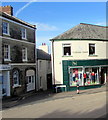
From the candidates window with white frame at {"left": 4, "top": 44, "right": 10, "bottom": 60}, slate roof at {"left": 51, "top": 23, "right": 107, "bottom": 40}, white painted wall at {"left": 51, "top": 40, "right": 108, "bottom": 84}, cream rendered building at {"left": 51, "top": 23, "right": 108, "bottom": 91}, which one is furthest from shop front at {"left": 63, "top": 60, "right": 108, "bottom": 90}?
window with white frame at {"left": 4, "top": 44, "right": 10, "bottom": 60}

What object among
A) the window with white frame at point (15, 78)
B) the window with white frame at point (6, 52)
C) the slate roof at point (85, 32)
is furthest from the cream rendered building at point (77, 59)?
the window with white frame at point (6, 52)

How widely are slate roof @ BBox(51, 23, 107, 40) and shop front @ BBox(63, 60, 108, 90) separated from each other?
3.07m

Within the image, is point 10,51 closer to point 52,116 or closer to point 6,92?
point 6,92

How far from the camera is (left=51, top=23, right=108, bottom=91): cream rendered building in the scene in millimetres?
21513

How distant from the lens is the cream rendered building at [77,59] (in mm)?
21513

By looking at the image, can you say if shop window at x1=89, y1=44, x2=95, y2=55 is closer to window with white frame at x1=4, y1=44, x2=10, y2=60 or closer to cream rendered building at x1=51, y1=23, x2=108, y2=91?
cream rendered building at x1=51, y1=23, x2=108, y2=91

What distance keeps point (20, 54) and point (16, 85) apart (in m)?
3.87

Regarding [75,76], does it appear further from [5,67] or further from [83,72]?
[5,67]

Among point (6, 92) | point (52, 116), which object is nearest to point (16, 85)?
point (6, 92)

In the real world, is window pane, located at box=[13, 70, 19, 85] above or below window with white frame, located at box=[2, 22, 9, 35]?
below

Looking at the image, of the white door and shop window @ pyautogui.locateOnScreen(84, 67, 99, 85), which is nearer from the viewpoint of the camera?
shop window @ pyautogui.locateOnScreen(84, 67, 99, 85)

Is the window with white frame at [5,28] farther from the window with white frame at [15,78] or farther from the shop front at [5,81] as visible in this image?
the window with white frame at [15,78]

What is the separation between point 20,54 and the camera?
894 inches

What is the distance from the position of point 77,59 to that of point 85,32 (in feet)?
13.4
